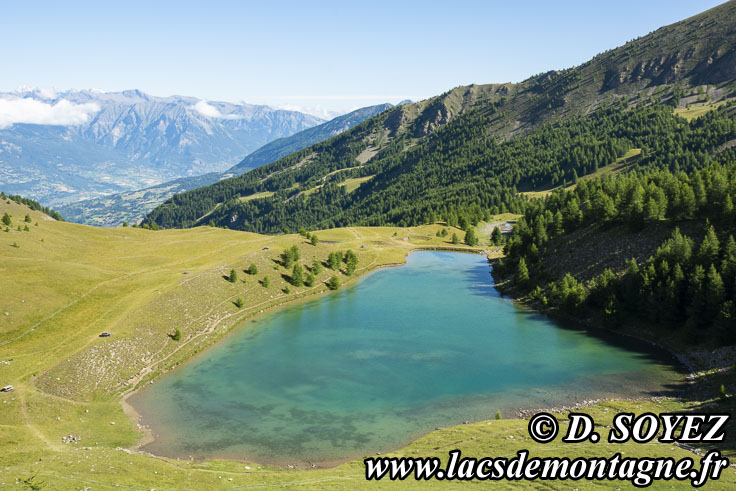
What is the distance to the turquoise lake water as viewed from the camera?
53.1 m

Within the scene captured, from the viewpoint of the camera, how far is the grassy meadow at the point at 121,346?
4125cm

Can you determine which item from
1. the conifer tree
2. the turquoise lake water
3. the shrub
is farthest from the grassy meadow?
the turquoise lake water

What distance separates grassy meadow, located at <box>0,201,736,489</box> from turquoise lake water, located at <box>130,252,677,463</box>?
13.3ft

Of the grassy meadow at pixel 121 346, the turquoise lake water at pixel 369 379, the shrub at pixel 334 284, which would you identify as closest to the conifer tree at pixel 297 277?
the grassy meadow at pixel 121 346

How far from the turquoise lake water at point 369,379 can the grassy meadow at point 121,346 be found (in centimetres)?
→ 407

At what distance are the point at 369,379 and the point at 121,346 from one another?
41512mm

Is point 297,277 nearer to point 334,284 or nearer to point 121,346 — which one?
point 334,284

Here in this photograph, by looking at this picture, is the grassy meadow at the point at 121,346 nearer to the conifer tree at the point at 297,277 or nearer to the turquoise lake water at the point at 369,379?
the conifer tree at the point at 297,277

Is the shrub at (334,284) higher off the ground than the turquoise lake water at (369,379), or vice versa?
the shrub at (334,284)

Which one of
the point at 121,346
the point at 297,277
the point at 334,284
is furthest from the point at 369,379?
the point at 334,284

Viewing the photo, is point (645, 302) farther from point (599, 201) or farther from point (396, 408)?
point (396, 408)

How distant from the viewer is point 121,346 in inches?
2886

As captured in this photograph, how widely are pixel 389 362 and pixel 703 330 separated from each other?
51.4 metres

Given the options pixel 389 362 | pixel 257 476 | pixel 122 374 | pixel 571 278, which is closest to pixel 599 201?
pixel 571 278
